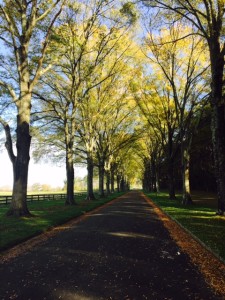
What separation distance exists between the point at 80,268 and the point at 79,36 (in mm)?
17532

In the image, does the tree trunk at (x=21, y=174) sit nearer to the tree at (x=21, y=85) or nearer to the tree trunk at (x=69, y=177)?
the tree at (x=21, y=85)

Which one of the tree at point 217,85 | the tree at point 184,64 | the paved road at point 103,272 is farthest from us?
the tree at point 184,64

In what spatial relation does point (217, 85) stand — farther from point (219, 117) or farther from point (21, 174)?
point (21, 174)

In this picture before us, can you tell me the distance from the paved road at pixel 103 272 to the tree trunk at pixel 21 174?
241 inches

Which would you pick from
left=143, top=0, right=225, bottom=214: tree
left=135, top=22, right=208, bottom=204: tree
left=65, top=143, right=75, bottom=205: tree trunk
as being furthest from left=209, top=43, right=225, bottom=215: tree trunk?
left=65, top=143, right=75, bottom=205: tree trunk

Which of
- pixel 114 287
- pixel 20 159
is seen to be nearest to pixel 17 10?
pixel 20 159

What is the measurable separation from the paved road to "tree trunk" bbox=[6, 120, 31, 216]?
612 cm

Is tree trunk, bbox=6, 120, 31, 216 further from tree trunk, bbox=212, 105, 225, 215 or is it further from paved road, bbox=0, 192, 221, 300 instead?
tree trunk, bbox=212, 105, 225, 215

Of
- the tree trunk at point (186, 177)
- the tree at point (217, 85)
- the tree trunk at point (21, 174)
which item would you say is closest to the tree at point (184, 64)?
the tree trunk at point (186, 177)

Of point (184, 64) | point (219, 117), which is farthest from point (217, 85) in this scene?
point (184, 64)

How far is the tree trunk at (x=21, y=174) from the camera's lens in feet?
47.5

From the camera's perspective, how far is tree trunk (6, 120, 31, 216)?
14484mm

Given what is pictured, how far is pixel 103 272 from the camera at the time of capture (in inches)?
224

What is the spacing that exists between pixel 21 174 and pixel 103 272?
9923mm
